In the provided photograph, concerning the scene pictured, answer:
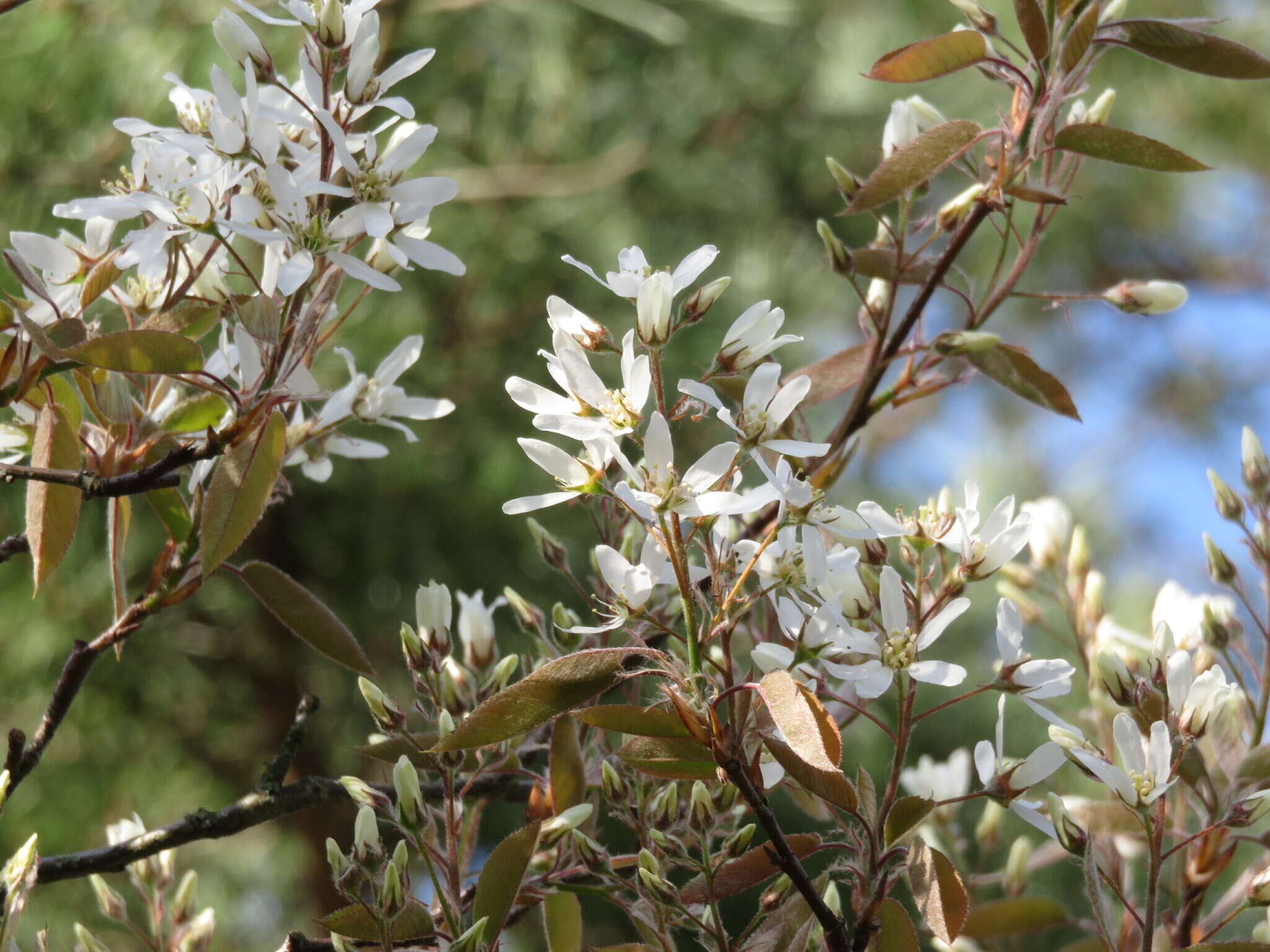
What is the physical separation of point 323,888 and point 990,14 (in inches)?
61.0

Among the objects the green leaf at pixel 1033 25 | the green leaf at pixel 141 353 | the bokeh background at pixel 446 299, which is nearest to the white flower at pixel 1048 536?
the green leaf at pixel 1033 25

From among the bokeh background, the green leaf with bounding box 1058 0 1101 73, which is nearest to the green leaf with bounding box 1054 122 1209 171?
the green leaf with bounding box 1058 0 1101 73

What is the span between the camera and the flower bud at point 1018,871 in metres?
0.73

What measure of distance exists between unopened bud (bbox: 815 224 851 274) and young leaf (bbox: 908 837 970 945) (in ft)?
0.96

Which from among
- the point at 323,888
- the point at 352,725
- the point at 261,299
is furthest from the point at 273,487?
the point at 352,725

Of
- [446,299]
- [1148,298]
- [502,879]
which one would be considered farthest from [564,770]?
[446,299]

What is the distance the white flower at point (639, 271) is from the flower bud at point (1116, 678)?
0.87 feet

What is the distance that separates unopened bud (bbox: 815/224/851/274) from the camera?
0.61 metres

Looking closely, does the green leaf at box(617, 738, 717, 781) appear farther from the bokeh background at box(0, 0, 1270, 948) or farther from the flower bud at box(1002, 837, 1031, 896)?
the bokeh background at box(0, 0, 1270, 948)

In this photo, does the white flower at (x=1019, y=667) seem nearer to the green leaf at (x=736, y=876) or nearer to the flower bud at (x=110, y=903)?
the green leaf at (x=736, y=876)

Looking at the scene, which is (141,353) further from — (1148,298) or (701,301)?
(1148,298)

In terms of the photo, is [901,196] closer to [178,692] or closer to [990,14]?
[990,14]

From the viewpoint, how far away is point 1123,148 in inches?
21.9

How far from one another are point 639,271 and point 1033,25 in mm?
225
